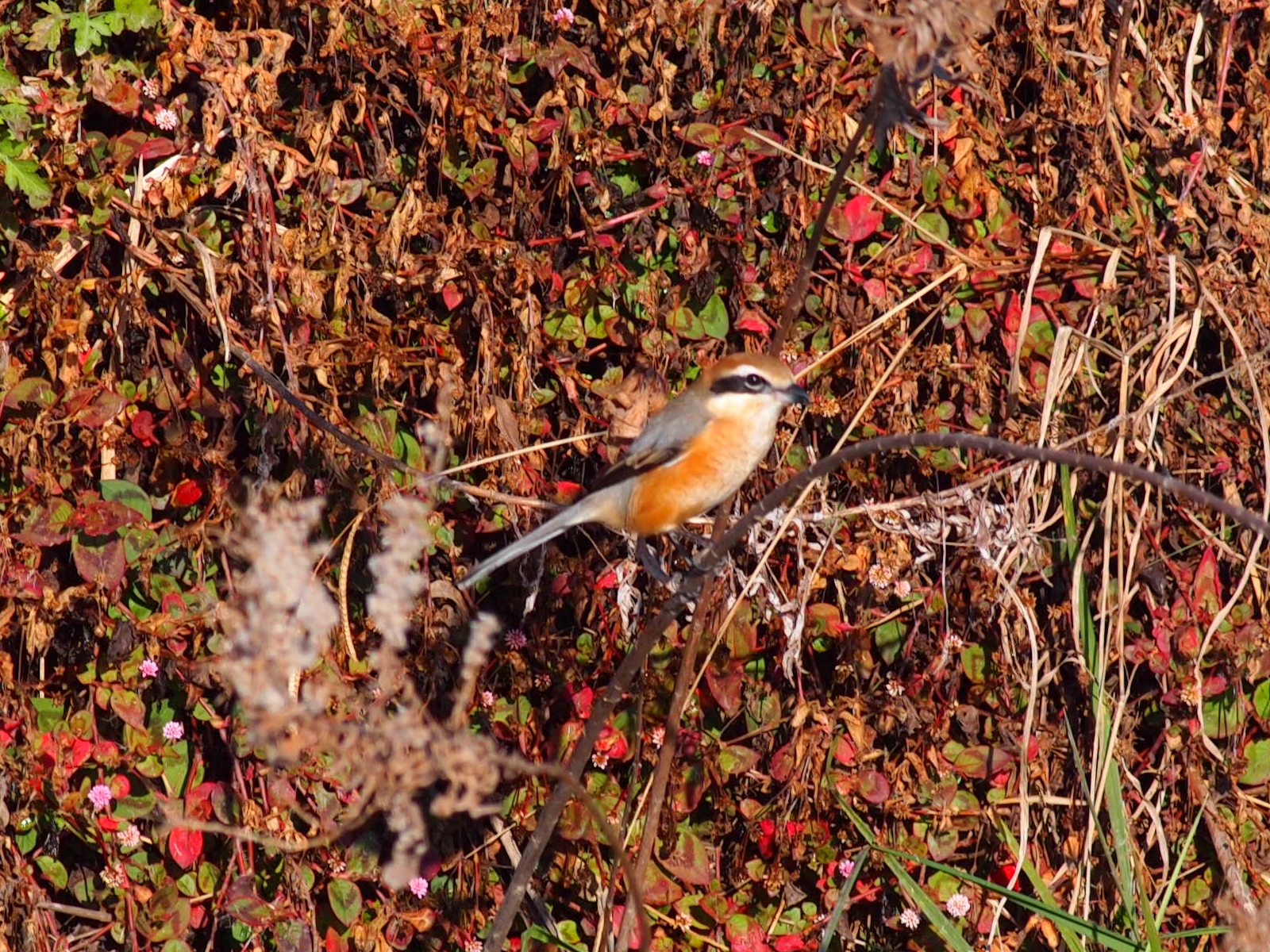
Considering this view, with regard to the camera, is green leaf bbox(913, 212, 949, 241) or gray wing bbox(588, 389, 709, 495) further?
green leaf bbox(913, 212, 949, 241)

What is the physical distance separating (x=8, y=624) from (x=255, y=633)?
2.13 m

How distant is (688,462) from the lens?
3332mm

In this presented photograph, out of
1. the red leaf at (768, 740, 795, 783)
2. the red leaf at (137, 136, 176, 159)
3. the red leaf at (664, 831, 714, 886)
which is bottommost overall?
the red leaf at (664, 831, 714, 886)

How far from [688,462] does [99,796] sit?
5.53 feet

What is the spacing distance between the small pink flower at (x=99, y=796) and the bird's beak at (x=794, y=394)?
1940 mm

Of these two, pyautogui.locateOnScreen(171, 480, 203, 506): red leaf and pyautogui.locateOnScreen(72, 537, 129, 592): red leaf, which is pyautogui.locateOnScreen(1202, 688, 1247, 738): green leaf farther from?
pyautogui.locateOnScreen(72, 537, 129, 592): red leaf

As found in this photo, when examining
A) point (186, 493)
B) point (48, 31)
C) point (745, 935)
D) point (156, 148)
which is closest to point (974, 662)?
point (745, 935)

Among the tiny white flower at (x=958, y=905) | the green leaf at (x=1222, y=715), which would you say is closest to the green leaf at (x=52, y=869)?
the tiny white flower at (x=958, y=905)

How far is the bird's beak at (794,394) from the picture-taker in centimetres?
315

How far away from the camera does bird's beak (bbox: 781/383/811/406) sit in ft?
10.3

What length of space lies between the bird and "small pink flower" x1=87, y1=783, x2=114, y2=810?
1103mm

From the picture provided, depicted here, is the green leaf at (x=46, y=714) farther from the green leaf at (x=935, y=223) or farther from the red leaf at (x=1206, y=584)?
the red leaf at (x=1206, y=584)

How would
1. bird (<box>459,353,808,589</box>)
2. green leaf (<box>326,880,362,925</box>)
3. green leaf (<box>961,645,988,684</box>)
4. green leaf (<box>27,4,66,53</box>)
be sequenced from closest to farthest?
bird (<box>459,353,808,589</box>) → green leaf (<box>27,4,66,53</box>) → green leaf (<box>326,880,362,925</box>) → green leaf (<box>961,645,988,684</box>)

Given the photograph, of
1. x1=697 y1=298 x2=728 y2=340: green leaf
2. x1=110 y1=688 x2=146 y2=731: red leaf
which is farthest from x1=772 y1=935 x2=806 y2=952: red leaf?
x1=110 y1=688 x2=146 y2=731: red leaf
